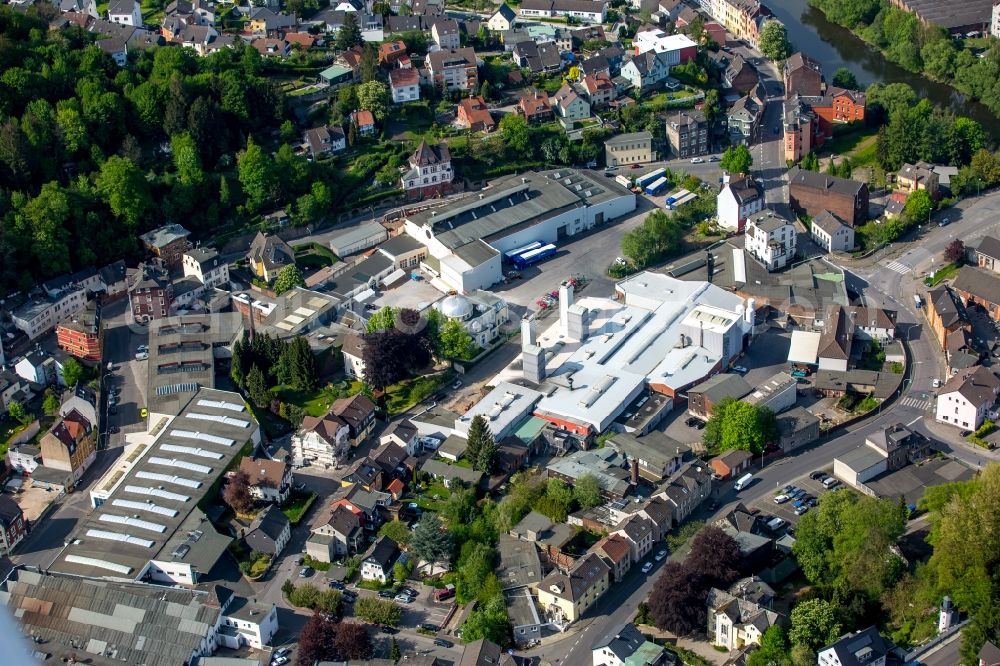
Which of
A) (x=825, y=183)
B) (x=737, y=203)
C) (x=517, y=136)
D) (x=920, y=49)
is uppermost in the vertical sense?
(x=517, y=136)

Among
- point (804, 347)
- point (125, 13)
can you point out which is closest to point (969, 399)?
point (804, 347)

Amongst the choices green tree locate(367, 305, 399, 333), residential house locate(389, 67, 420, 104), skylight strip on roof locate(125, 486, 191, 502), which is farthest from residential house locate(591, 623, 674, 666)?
residential house locate(389, 67, 420, 104)

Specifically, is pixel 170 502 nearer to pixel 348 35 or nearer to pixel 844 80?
pixel 348 35

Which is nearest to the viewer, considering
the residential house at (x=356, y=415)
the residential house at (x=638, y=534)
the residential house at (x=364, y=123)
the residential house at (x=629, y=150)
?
the residential house at (x=638, y=534)

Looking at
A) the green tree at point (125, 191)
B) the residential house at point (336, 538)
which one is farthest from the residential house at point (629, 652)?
the green tree at point (125, 191)

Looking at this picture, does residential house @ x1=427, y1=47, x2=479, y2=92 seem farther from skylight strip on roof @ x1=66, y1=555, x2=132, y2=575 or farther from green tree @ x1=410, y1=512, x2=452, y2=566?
skylight strip on roof @ x1=66, y1=555, x2=132, y2=575

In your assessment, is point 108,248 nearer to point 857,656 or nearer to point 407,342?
point 407,342

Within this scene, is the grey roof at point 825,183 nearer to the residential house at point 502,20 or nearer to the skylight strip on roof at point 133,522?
the residential house at point 502,20
